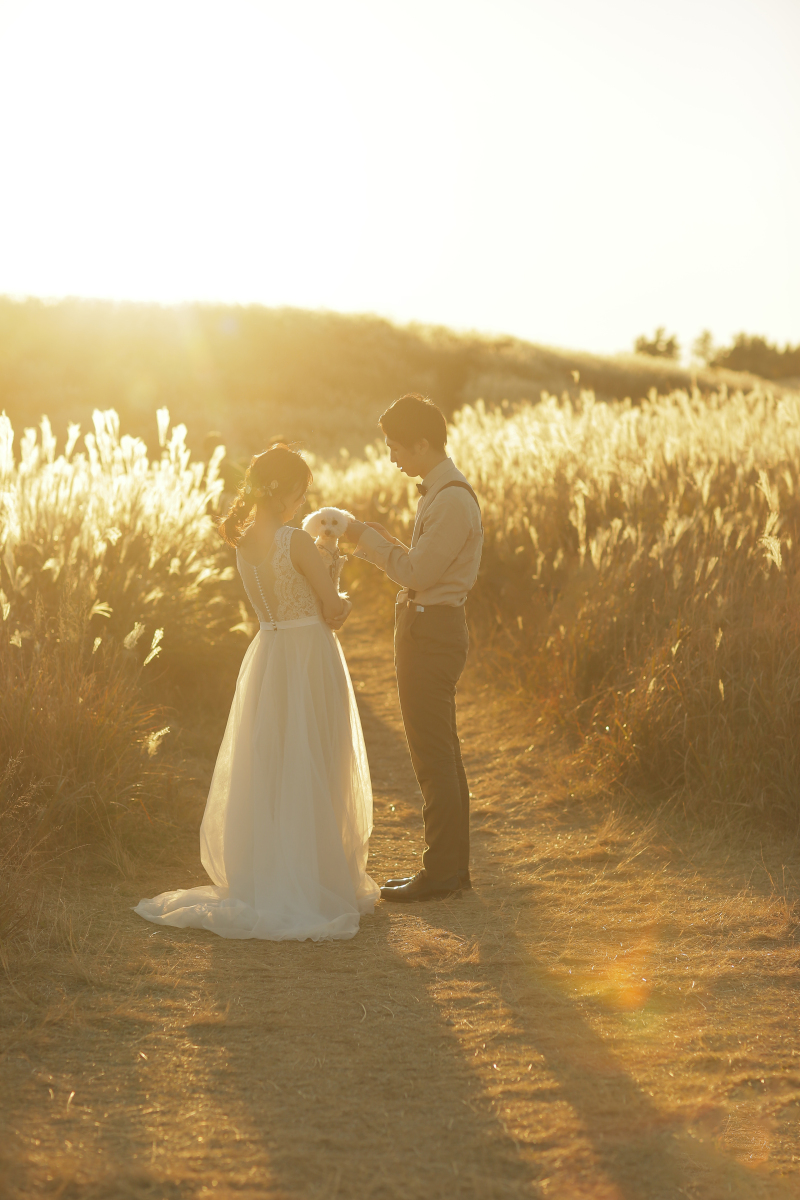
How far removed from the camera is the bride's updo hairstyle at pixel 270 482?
4.17 meters

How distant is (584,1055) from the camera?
3.09m

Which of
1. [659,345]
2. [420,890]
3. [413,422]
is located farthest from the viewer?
[659,345]

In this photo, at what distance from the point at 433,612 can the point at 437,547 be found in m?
0.32

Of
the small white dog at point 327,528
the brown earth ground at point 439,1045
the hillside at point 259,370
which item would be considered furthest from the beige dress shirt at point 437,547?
the hillside at point 259,370

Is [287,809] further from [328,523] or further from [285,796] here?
[328,523]

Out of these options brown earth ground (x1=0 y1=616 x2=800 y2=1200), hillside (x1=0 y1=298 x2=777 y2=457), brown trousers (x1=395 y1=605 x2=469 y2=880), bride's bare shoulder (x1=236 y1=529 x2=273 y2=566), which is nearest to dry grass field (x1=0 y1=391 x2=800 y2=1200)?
brown earth ground (x1=0 y1=616 x2=800 y2=1200)

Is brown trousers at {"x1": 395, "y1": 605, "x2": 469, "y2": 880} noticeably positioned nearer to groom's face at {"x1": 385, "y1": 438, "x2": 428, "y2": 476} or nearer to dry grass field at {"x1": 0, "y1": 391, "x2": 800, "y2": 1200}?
dry grass field at {"x1": 0, "y1": 391, "x2": 800, "y2": 1200}

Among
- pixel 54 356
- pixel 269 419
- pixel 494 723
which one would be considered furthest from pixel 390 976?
pixel 54 356

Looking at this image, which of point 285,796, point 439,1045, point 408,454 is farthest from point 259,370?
point 439,1045

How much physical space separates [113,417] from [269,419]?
24630 mm

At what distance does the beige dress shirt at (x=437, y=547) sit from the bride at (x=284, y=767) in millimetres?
266

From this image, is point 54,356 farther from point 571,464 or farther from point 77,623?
point 77,623

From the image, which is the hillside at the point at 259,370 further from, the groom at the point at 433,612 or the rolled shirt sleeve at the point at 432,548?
the rolled shirt sleeve at the point at 432,548

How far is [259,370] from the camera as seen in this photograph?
3781 cm
